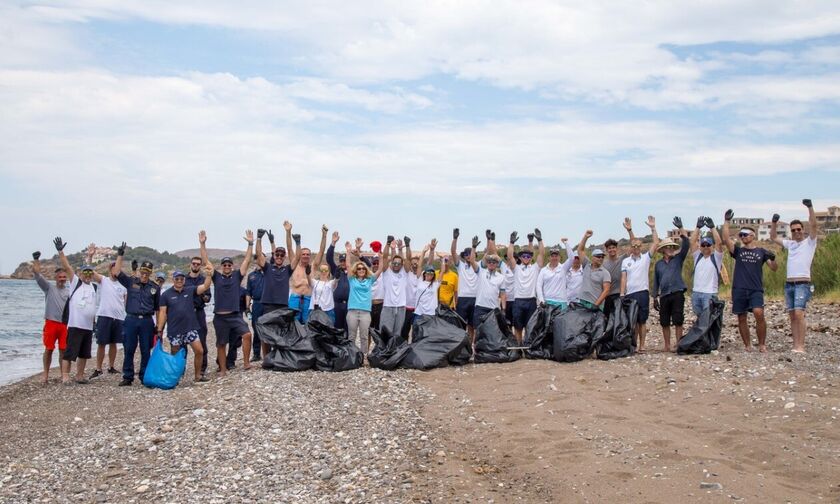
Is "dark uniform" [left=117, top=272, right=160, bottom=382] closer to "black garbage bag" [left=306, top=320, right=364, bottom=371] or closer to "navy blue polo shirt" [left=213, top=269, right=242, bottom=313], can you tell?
"navy blue polo shirt" [left=213, top=269, right=242, bottom=313]

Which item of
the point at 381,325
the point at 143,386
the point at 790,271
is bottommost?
the point at 143,386

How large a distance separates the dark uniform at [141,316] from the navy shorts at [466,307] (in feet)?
14.5

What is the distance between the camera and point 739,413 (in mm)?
7676

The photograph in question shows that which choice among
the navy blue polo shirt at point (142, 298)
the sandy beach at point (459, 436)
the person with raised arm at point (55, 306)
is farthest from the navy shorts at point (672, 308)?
the person with raised arm at point (55, 306)

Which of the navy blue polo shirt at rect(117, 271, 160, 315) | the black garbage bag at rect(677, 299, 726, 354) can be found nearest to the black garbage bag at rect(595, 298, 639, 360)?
the black garbage bag at rect(677, 299, 726, 354)

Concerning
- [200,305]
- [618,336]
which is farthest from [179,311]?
[618,336]

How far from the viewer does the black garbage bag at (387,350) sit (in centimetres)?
1095

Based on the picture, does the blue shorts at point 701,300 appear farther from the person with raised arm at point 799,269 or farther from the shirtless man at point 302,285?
the shirtless man at point 302,285

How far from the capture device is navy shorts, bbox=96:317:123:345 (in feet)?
38.3

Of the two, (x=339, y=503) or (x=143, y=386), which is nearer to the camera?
(x=339, y=503)

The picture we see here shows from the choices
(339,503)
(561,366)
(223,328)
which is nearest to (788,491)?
(339,503)

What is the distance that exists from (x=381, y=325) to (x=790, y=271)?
5641mm

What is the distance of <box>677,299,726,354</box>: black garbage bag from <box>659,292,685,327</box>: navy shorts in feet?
1.07

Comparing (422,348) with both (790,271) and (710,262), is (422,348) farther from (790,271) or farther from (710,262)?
(790,271)
